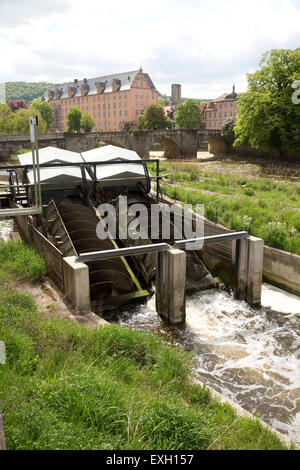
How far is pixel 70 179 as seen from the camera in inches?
728

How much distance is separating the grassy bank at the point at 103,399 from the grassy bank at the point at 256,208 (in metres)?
8.40

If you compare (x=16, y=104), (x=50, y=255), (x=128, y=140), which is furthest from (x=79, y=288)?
(x=16, y=104)

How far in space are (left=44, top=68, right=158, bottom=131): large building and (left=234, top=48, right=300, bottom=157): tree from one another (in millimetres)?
62970

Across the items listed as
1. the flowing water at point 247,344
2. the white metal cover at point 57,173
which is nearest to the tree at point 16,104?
the white metal cover at point 57,173

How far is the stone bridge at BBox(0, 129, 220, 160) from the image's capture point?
163 feet

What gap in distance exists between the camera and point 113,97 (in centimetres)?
10512

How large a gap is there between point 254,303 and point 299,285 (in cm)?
182

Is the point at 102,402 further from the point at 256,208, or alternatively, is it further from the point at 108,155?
the point at 108,155

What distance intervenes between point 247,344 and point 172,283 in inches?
106

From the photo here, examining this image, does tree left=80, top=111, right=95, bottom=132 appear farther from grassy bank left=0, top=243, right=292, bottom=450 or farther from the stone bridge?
grassy bank left=0, top=243, right=292, bottom=450

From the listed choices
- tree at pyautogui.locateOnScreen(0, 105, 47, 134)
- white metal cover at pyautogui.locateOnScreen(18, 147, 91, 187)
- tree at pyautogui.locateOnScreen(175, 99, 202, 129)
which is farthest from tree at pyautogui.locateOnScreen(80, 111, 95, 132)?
white metal cover at pyautogui.locateOnScreen(18, 147, 91, 187)

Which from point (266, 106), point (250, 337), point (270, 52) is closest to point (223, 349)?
point (250, 337)

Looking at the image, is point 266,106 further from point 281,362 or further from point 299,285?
point 281,362

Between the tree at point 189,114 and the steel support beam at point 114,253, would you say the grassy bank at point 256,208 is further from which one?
the tree at point 189,114
